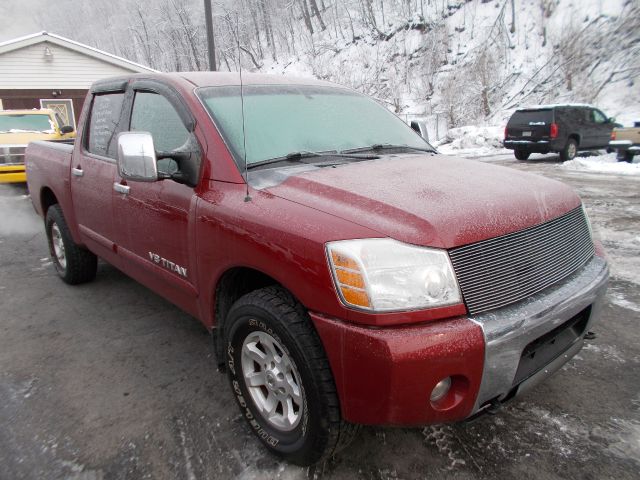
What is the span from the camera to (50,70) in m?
20.2

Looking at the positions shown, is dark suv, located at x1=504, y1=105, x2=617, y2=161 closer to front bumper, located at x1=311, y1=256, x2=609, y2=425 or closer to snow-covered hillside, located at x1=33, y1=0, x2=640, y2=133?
snow-covered hillside, located at x1=33, y1=0, x2=640, y2=133

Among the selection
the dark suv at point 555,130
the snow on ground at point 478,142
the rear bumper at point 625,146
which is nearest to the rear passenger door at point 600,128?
the dark suv at point 555,130

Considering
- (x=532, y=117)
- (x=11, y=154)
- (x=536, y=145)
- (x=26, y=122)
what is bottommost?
(x=536, y=145)

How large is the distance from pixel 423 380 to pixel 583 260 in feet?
4.00

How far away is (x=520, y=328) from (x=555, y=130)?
45.7 ft

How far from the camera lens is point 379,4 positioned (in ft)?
138

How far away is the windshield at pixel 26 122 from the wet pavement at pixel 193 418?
8706 millimetres

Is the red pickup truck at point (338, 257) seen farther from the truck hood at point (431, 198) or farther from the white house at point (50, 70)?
the white house at point (50, 70)

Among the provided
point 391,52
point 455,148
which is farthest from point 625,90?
point 391,52

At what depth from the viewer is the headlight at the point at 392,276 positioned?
174cm

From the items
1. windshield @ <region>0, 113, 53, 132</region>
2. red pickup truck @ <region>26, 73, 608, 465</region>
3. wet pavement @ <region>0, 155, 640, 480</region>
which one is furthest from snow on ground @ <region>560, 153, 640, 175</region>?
windshield @ <region>0, 113, 53, 132</region>

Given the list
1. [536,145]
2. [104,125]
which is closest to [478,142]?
[536,145]

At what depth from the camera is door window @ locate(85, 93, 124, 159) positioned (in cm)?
347

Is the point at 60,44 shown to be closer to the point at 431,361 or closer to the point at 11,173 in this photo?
the point at 11,173
